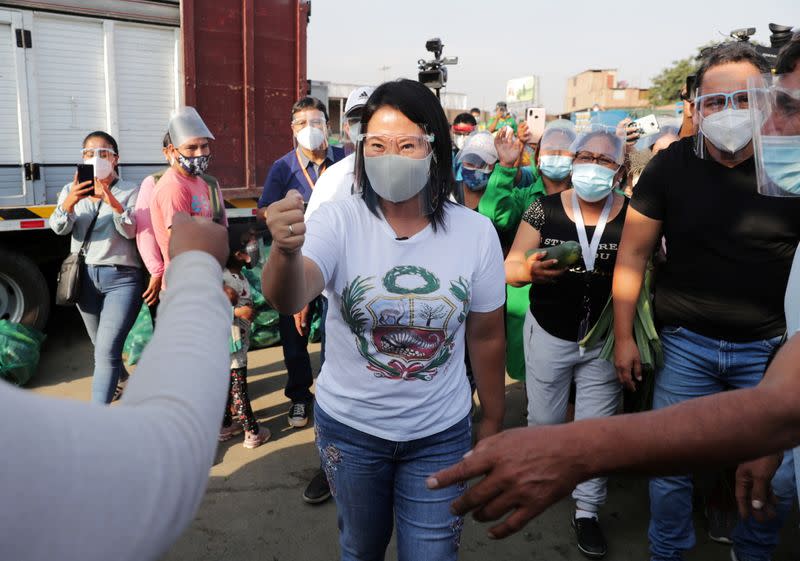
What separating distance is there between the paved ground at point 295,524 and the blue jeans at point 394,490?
112 centimetres

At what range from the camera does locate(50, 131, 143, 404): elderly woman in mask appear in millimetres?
3842

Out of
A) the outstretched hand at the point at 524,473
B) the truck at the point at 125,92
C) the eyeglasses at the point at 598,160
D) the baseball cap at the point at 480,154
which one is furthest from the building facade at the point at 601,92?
the outstretched hand at the point at 524,473

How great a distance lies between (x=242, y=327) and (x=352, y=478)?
2189mm

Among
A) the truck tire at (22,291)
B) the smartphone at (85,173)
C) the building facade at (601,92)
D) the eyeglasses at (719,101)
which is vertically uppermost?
the building facade at (601,92)

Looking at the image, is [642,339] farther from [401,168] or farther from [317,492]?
[317,492]

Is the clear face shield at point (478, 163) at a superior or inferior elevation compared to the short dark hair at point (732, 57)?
inferior

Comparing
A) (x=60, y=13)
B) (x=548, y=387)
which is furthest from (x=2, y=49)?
(x=548, y=387)

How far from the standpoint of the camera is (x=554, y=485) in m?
1.30

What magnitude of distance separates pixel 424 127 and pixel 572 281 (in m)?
1.29

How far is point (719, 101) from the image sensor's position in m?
2.52

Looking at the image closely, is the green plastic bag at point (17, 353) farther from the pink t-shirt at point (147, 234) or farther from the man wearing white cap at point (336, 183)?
the man wearing white cap at point (336, 183)

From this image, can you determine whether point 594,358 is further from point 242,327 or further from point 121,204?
point 121,204

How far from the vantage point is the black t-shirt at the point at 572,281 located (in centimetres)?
294

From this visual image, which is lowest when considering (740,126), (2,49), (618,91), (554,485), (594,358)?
(594,358)
